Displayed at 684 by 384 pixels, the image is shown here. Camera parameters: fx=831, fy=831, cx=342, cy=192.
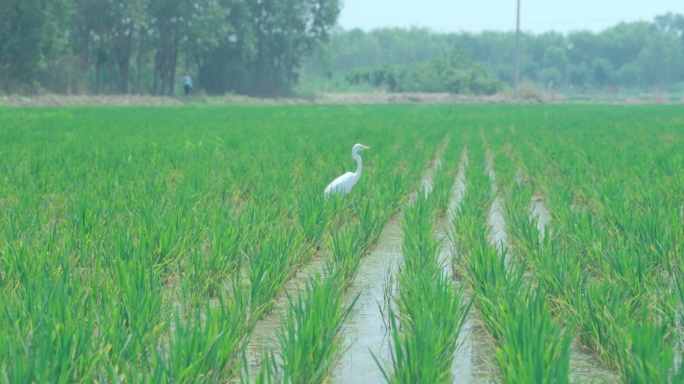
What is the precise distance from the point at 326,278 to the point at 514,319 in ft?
3.94

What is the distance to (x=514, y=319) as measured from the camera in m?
2.74

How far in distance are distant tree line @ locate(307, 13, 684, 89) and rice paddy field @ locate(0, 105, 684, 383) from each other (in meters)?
60.1

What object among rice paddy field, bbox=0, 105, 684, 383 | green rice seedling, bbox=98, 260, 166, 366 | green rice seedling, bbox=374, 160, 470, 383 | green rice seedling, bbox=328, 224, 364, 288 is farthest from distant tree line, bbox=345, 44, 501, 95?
green rice seedling, bbox=98, 260, 166, 366

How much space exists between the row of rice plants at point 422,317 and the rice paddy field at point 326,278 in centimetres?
1

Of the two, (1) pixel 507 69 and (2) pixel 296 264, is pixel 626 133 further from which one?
(1) pixel 507 69

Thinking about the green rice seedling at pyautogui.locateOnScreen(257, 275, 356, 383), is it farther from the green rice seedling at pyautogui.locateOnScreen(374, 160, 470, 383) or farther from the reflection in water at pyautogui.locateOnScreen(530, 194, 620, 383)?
the reflection in water at pyautogui.locateOnScreen(530, 194, 620, 383)

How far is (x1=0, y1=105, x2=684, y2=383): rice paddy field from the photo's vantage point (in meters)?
2.44

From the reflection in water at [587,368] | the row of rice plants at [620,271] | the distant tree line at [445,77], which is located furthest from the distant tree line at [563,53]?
the reflection in water at [587,368]

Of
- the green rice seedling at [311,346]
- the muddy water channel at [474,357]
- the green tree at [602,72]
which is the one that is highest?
the green tree at [602,72]

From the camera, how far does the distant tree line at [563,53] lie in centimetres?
8762

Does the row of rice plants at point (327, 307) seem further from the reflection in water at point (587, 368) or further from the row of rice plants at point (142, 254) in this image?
the reflection in water at point (587, 368)

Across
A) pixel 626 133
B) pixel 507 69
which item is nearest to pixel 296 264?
pixel 626 133

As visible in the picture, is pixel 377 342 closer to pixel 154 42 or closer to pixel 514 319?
pixel 514 319

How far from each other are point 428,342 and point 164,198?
3.49 meters
